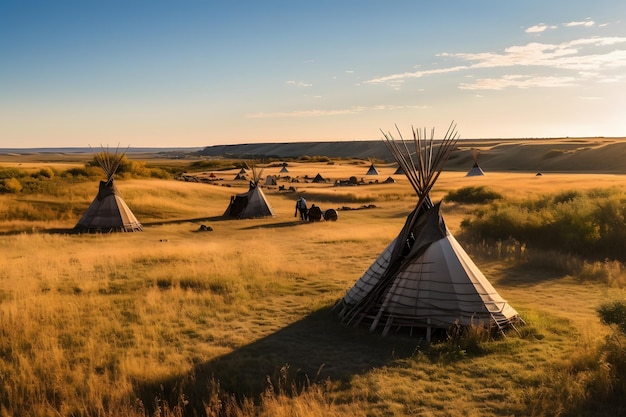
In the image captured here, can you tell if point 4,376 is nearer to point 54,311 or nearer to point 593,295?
point 54,311

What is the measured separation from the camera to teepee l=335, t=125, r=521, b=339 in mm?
8508

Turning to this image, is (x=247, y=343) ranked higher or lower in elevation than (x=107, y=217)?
lower

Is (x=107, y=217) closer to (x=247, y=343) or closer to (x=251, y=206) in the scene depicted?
(x=251, y=206)

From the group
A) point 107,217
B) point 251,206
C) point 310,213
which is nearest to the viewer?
point 107,217

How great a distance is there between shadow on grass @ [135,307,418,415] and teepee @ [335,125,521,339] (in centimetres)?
42

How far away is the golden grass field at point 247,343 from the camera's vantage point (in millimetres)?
6242

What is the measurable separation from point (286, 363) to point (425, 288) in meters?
2.87

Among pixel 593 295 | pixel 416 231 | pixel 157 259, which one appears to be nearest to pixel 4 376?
pixel 416 231

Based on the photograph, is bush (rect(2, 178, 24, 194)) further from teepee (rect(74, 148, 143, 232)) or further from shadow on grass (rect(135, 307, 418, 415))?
shadow on grass (rect(135, 307, 418, 415))

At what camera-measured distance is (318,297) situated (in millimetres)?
11367

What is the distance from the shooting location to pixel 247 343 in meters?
8.47

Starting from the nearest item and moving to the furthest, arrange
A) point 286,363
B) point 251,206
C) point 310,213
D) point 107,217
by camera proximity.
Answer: point 286,363 → point 107,217 → point 310,213 → point 251,206

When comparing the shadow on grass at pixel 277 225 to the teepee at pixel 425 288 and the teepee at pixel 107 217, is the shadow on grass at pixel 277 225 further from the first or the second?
the teepee at pixel 425 288

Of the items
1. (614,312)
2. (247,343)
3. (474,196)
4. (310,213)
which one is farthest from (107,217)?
(474,196)
